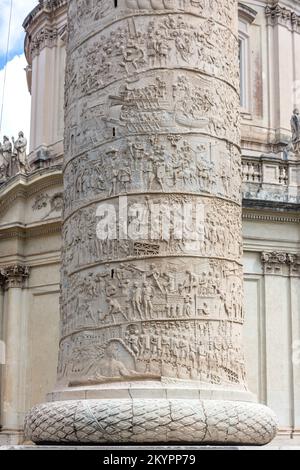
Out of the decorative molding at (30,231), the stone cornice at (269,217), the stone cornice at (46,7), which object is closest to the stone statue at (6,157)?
the decorative molding at (30,231)

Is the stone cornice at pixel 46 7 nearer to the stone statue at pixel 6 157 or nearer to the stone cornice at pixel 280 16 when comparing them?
the stone statue at pixel 6 157

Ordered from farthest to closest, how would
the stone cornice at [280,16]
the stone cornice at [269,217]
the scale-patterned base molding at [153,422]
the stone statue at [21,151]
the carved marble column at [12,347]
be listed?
the stone cornice at [280,16]
the stone statue at [21,151]
the carved marble column at [12,347]
the stone cornice at [269,217]
the scale-patterned base molding at [153,422]

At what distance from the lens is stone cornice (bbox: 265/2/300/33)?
27.0 meters

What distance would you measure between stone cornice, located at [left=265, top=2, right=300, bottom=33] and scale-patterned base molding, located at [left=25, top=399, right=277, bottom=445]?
69.5 ft

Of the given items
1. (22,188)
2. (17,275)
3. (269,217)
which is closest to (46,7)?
(22,188)

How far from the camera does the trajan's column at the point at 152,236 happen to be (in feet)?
24.3

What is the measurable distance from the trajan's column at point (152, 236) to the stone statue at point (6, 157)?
47.8 ft

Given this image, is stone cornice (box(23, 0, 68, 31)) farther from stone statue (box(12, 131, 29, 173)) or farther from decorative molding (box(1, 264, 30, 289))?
decorative molding (box(1, 264, 30, 289))

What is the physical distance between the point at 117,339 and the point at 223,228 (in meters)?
1.45

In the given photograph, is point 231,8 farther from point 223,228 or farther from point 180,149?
point 223,228

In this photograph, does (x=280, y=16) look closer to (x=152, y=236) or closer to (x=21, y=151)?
(x=21, y=151)

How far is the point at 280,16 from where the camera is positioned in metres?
27.0

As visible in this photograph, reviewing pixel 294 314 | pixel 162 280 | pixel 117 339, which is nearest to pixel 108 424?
pixel 117 339

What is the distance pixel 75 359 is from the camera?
799 centimetres
